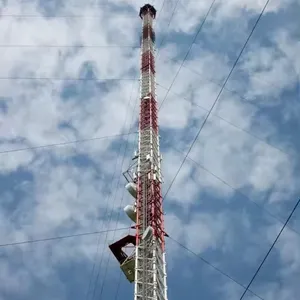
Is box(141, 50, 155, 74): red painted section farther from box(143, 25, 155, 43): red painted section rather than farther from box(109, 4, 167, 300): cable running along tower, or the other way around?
box(143, 25, 155, 43): red painted section

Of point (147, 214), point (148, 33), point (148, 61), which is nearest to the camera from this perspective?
point (147, 214)

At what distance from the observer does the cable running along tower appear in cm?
2992

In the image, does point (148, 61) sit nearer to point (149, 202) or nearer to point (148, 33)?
point (148, 33)

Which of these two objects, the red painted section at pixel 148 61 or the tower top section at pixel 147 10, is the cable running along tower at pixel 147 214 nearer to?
the red painted section at pixel 148 61

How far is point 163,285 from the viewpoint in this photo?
98.7ft

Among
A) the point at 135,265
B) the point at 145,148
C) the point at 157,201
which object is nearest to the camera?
the point at 135,265

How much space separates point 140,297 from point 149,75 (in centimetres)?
2218

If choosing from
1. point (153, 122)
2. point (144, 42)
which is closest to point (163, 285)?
point (153, 122)

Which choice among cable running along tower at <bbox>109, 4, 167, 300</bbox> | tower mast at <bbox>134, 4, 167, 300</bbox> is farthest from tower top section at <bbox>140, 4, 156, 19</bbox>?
cable running along tower at <bbox>109, 4, 167, 300</bbox>

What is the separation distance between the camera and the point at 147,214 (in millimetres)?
33969

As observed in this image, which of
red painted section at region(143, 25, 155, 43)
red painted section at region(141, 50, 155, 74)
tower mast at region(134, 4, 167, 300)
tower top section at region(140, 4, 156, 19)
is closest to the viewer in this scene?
tower mast at region(134, 4, 167, 300)

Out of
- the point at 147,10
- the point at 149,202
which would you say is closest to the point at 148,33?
the point at 147,10

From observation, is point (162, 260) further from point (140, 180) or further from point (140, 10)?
point (140, 10)

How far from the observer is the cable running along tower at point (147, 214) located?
1178 inches
